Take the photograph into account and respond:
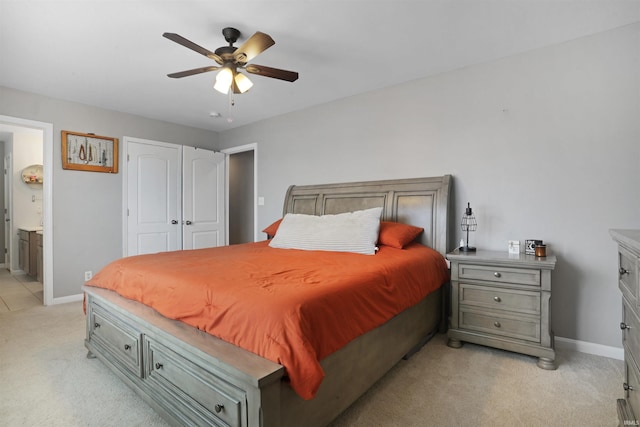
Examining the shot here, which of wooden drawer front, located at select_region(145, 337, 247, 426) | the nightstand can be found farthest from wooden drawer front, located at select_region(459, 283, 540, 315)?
wooden drawer front, located at select_region(145, 337, 247, 426)

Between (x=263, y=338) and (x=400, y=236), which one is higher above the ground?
(x=400, y=236)

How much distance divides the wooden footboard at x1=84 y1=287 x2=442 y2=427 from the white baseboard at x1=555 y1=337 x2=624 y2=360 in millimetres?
1273

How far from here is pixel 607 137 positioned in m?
2.34

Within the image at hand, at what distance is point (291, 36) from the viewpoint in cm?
241

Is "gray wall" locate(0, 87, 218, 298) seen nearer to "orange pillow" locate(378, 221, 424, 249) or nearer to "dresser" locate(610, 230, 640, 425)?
"orange pillow" locate(378, 221, 424, 249)

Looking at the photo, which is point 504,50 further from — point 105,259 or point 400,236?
point 105,259

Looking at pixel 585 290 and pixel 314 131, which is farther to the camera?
pixel 314 131

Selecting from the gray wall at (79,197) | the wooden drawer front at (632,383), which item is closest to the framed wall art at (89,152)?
the gray wall at (79,197)

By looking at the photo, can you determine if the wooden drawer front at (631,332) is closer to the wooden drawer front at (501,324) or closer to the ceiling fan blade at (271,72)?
the wooden drawer front at (501,324)

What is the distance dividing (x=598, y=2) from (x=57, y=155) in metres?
5.19

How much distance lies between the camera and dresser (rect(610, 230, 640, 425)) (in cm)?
117

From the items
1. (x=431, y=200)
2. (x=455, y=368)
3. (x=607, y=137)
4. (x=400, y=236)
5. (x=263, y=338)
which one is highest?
(x=607, y=137)

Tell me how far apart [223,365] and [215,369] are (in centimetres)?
9

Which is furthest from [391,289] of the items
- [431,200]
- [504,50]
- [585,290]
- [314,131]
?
[314,131]
